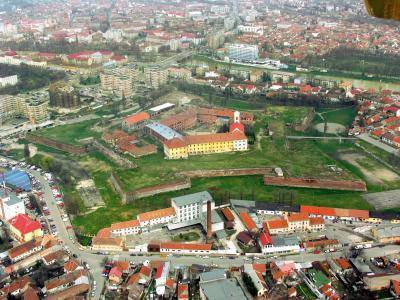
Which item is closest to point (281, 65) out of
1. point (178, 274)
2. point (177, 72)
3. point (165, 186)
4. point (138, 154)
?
point (177, 72)

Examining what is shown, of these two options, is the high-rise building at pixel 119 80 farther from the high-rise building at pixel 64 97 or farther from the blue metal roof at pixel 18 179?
the blue metal roof at pixel 18 179

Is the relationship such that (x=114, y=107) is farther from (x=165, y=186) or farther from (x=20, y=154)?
(x=165, y=186)

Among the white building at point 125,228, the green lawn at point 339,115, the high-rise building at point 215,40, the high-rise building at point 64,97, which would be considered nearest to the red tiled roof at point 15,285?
the white building at point 125,228

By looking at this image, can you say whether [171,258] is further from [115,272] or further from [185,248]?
[115,272]

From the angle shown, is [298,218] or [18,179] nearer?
[298,218]

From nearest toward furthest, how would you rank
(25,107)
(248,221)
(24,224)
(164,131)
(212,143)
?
(24,224) < (248,221) < (212,143) < (164,131) < (25,107)

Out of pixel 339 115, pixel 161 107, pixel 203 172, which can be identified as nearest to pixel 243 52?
pixel 161 107
